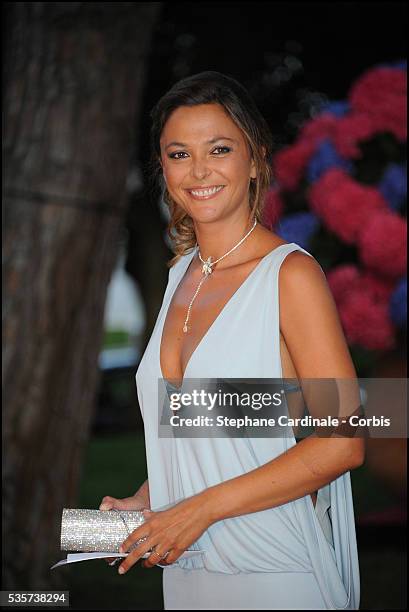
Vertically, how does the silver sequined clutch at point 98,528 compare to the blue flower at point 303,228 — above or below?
below

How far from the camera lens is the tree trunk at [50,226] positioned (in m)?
3.93

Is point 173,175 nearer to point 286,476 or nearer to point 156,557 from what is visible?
point 286,476

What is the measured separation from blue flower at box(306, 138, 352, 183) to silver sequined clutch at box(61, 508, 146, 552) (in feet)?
7.79

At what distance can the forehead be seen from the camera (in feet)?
6.47

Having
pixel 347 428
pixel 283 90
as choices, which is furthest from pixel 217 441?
pixel 283 90

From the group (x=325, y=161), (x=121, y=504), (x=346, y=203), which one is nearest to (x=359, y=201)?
(x=346, y=203)

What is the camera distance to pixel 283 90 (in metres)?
6.28

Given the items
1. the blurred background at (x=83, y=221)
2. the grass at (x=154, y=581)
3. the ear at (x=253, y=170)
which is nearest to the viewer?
the ear at (x=253, y=170)

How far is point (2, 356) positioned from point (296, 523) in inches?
89.3

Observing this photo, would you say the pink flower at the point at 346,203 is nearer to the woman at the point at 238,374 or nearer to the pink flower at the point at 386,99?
the pink flower at the point at 386,99

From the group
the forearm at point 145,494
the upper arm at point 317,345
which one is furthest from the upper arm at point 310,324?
the forearm at point 145,494

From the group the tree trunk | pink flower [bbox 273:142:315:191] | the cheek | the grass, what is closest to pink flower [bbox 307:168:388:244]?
pink flower [bbox 273:142:315:191]

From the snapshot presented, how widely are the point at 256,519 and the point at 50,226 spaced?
232 centimetres

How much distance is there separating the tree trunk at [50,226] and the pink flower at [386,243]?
3.88 feet
